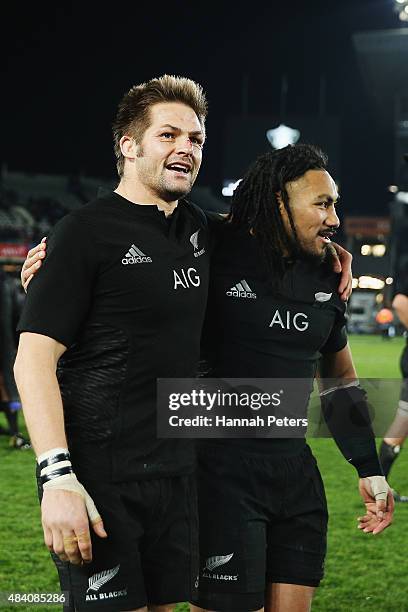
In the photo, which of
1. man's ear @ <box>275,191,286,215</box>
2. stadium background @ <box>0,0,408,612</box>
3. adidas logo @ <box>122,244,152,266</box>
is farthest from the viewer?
stadium background @ <box>0,0,408,612</box>

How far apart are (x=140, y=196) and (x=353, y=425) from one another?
3.88 ft

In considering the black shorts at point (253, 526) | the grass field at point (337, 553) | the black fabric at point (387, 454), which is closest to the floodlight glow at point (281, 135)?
the grass field at point (337, 553)

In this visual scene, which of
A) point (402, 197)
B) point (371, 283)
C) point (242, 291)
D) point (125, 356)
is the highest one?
point (402, 197)

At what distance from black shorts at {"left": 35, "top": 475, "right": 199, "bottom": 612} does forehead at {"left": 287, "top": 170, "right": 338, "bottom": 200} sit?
1033 millimetres

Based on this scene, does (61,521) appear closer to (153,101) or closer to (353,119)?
(153,101)

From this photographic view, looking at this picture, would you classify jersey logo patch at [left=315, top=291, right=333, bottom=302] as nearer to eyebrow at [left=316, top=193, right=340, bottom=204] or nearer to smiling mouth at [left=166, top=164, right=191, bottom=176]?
eyebrow at [left=316, top=193, right=340, bottom=204]

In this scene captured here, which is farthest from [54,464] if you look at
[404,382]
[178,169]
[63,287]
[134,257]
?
[404,382]

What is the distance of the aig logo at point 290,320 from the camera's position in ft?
9.41

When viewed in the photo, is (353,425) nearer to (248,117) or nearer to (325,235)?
(325,235)

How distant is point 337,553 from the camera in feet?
18.8

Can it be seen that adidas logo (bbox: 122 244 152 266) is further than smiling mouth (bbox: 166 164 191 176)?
No

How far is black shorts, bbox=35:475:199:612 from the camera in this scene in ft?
7.66

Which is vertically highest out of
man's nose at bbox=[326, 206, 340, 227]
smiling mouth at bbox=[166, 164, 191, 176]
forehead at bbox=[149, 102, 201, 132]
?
forehead at bbox=[149, 102, 201, 132]

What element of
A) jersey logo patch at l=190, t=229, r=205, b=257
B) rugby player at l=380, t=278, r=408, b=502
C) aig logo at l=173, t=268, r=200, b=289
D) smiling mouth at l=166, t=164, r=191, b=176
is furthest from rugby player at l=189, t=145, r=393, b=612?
rugby player at l=380, t=278, r=408, b=502
